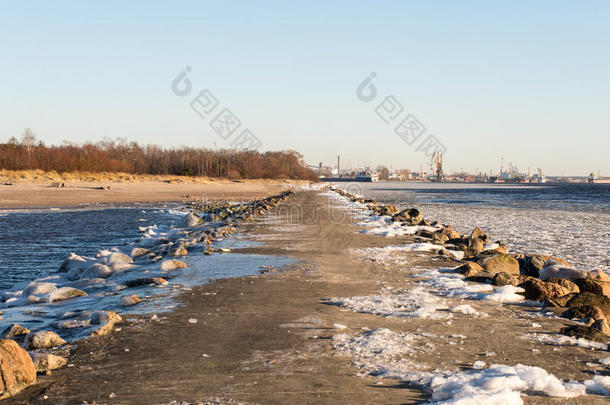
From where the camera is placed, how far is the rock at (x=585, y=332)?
4.85 meters

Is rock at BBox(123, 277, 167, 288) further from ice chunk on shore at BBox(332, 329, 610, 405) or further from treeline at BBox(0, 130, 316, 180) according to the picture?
treeline at BBox(0, 130, 316, 180)

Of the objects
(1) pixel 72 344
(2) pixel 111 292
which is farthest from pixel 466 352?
(2) pixel 111 292

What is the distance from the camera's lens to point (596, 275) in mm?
8305

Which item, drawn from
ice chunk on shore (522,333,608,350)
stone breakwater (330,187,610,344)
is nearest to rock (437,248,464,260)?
stone breakwater (330,187,610,344)

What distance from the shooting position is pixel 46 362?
4082mm

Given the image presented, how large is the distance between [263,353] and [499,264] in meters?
5.91

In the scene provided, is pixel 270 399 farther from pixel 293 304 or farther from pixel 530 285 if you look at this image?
pixel 530 285

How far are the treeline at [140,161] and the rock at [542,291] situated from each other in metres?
56.2

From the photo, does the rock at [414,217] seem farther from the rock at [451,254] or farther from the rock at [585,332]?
the rock at [585,332]

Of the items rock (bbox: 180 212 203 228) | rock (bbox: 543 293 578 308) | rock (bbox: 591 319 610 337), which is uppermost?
rock (bbox: 591 319 610 337)

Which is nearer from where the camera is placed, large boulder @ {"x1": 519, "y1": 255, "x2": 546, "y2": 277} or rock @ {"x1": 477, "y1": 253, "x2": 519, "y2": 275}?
rock @ {"x1": 477, "y1": 253, "x2": 519, "y2": 275}

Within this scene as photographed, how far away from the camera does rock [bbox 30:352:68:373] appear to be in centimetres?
405

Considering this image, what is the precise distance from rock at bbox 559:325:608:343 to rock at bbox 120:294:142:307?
15.2 feet

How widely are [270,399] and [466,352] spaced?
188cm
